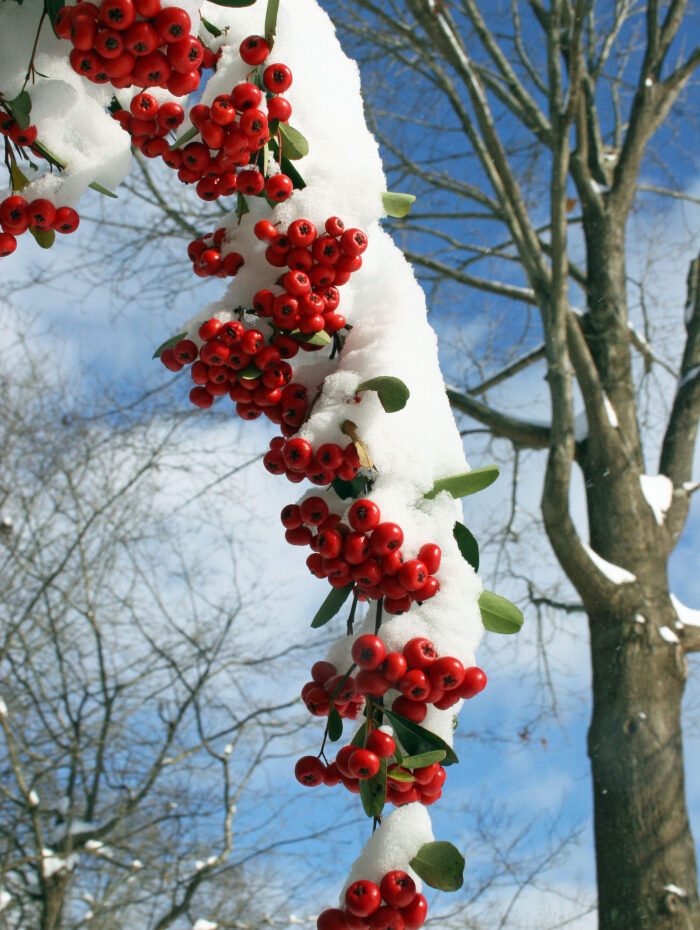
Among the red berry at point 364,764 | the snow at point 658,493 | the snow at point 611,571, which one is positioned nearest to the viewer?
the red berry at point 364,764

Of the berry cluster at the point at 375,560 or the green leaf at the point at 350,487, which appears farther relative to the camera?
the green leaf at the point at 350,487

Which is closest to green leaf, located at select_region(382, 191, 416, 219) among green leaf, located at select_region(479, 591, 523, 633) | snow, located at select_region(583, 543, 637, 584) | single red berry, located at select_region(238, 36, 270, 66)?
single red berry, located at select_region(238, 36, 270, 66)

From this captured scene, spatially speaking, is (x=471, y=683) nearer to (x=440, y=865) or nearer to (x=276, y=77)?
(x=440, y=865)

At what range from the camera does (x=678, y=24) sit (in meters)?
6.18

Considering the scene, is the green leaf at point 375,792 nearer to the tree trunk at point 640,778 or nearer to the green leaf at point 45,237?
the green leaf at point 45,237

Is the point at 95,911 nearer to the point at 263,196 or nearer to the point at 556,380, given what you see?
the point at 556,380

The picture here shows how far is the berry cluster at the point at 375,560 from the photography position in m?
0.98

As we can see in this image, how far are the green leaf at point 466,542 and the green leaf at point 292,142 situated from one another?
681 millimetres

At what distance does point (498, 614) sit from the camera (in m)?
1.13

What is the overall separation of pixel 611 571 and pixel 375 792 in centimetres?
372

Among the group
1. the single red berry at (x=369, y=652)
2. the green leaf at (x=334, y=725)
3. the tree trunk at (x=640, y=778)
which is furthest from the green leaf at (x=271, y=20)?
the tree trunk at (x=640, y=778)

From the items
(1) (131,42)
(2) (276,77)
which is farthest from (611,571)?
(1) (131,42)

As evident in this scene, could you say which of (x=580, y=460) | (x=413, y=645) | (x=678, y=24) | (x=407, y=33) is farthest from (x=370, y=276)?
(x=678, y=24)

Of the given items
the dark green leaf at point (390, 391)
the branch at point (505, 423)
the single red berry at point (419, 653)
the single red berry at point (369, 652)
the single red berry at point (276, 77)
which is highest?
the branch at point (505, 423)
